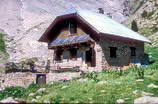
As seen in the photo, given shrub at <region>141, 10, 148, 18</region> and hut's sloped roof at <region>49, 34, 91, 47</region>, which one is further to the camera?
shrub at <region>141, 10, 148, 18</region>

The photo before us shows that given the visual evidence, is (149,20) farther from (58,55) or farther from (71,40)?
(71,40)

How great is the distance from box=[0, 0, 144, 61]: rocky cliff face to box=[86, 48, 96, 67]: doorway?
18719 millimetres

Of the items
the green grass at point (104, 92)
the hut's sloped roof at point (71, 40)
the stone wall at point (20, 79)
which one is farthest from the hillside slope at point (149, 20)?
the green grass at point (104, 92)

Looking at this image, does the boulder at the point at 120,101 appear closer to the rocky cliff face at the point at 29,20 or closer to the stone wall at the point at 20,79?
the stone wall at the point at 20,79

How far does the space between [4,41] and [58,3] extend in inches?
1337

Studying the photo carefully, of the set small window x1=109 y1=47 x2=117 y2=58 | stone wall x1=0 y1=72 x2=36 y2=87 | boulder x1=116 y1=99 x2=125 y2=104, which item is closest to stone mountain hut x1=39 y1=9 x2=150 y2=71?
small window x1=109 y1=47 x2=117 y2=58

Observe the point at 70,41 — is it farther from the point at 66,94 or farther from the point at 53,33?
the point at 66,94

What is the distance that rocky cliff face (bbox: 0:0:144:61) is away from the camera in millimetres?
64125

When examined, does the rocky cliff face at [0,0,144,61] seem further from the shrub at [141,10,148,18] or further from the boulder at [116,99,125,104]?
the boulder at [116,99,125,104]

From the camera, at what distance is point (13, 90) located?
29719mm

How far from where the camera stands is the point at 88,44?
37.2 meters

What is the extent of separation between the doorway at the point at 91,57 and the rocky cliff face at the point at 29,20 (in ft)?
61.4

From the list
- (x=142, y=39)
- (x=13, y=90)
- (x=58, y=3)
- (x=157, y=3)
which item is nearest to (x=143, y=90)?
(x=13, y=90)

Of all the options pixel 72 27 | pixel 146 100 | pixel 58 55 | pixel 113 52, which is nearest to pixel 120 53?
pixel 113 52
